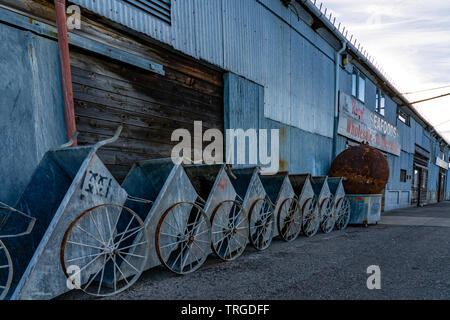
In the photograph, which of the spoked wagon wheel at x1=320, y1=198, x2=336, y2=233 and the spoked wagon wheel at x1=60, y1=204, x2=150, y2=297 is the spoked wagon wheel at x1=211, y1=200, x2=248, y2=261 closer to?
the spoked wagon wheel at x1=60, y1=204, x2=150, y2=297

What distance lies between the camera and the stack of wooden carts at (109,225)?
8.25 feet

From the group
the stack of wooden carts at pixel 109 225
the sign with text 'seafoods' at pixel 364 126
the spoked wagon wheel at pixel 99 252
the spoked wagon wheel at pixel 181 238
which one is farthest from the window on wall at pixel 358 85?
the spoked wagon wheel at pixel 99 252

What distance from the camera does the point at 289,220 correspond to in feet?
18.4

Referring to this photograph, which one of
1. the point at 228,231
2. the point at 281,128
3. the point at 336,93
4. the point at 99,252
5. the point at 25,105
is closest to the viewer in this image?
the point at 99,252

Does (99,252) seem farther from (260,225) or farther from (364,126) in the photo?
(364,126)

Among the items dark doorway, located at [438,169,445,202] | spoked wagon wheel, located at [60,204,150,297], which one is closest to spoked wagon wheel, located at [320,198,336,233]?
spoked wagon wheel, located at [60,204,150,297]

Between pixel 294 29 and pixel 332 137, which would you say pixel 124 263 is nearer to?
pixel 294 29

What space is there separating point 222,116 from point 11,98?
14.1 ft

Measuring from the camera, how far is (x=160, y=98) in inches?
210

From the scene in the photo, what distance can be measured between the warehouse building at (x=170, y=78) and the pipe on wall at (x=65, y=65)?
0.24ft

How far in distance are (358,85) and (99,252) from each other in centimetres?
1395

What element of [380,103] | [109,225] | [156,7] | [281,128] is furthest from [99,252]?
[380,103]

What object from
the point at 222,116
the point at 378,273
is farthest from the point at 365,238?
the point at 222,116

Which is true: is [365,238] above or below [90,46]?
below
